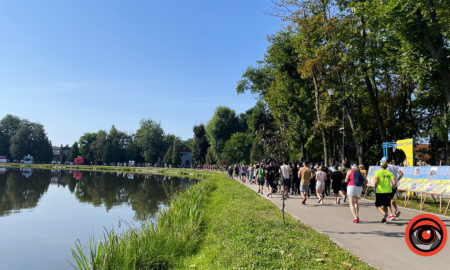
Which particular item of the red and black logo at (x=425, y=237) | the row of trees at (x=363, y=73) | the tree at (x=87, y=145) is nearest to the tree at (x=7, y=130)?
the tree at (x=87, y=145)

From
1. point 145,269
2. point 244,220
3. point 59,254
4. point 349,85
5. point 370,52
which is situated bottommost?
point 59,254

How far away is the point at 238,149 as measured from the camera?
61.6 m

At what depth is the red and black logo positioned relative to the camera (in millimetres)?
6168

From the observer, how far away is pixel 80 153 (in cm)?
11525

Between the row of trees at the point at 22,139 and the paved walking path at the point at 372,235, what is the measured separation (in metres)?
113

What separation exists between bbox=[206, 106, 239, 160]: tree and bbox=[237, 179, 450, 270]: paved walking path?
57.1 m

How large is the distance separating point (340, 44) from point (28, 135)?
4319 inches

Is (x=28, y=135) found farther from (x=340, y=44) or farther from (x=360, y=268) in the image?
(x=360, y=268)

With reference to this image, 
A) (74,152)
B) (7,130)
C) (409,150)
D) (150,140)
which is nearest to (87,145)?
(74,152)

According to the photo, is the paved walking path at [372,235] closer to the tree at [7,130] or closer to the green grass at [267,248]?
the green grass at [267,248]

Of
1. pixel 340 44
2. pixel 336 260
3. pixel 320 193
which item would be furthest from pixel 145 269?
pixel 340 44

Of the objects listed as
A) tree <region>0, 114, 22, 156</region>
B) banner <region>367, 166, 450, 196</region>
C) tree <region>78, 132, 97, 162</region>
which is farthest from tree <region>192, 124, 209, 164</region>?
banner <region>367, 166, 450, 196</region>

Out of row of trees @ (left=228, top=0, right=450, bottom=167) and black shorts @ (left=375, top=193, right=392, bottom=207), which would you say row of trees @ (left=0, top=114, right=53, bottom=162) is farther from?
black shorts @ (left=375, top=193, right=392, bottom=207)

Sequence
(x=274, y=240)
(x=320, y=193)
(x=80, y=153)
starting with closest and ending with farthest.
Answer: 1. (x=274, y=240)
2. (x=320, y=193)
3. (x=80, y=153)
